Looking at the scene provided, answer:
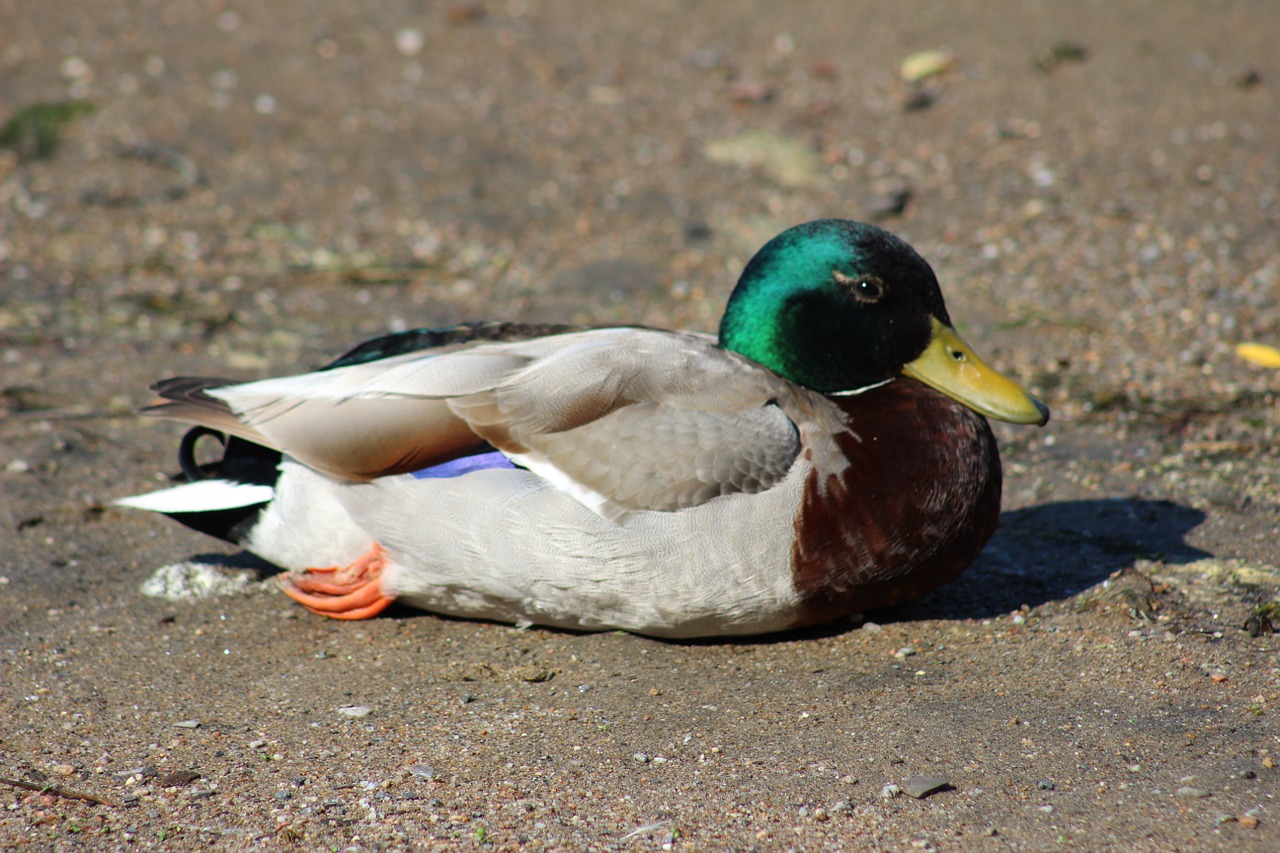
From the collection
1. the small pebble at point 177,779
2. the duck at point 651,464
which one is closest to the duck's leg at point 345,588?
the duck at point 651,464

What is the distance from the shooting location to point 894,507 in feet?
11.3

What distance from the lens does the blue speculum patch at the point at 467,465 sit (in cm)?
351

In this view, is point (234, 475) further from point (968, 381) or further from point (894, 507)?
point (968, 381)

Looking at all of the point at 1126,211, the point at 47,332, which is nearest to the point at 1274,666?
the point at 1126,211

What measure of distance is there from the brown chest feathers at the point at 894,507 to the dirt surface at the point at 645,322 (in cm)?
23

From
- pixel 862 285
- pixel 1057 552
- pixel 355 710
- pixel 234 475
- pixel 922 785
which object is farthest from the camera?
pixel 1057 552

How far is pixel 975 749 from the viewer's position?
3.06 meters

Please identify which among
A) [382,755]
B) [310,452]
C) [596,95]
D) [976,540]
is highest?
[596,95]

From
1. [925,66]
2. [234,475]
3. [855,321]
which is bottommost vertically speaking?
[234,475]

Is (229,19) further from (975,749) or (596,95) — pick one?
(975,749)

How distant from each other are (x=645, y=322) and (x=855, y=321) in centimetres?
245

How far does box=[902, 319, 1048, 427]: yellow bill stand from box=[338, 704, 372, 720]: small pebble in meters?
1.77

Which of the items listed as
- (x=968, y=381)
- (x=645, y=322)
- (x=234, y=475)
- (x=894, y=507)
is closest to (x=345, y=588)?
(x=234, y=475)

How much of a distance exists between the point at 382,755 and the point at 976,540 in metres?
1.70
